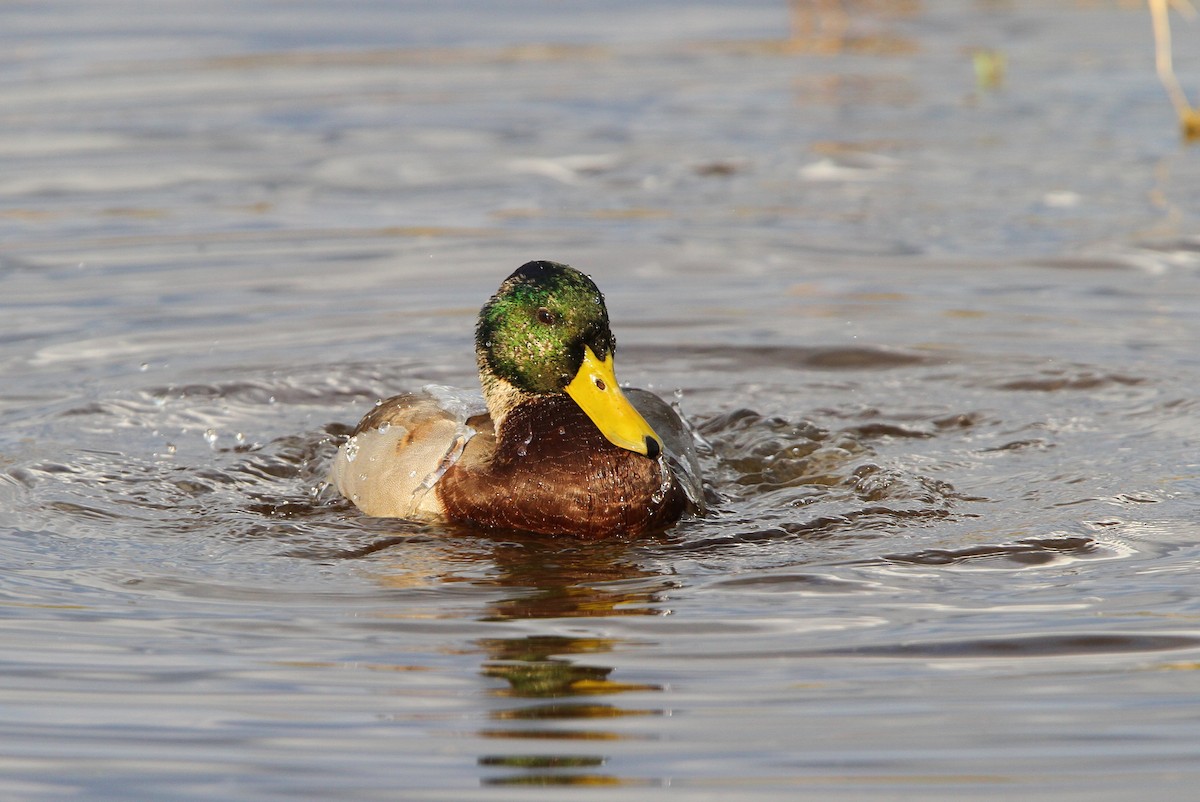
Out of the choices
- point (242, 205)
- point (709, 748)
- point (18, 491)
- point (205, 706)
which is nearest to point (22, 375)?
point (18, 491)

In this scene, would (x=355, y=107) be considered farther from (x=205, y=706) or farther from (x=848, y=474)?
(x=205, y=706)

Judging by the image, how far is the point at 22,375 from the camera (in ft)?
24.2

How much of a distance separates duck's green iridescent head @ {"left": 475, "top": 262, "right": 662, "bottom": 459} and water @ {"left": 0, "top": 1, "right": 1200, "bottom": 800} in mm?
435

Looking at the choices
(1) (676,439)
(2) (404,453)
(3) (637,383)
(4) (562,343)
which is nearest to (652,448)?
(4) (562,343)

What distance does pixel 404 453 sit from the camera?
592 cm

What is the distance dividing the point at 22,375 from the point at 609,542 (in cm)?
299

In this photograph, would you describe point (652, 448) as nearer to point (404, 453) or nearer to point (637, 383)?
point (404, 453)

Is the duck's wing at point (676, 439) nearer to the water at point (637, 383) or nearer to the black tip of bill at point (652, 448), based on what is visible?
the water at point (637, 383)

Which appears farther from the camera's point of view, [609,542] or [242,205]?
[242,205]

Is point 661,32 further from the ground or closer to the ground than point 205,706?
further from the ground

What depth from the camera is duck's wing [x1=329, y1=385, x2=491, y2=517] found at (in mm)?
5852

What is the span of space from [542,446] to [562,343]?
33 centimetres

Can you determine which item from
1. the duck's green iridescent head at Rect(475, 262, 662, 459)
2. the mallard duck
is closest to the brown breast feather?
the mallard duck

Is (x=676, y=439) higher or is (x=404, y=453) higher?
(x=404, y=453)
